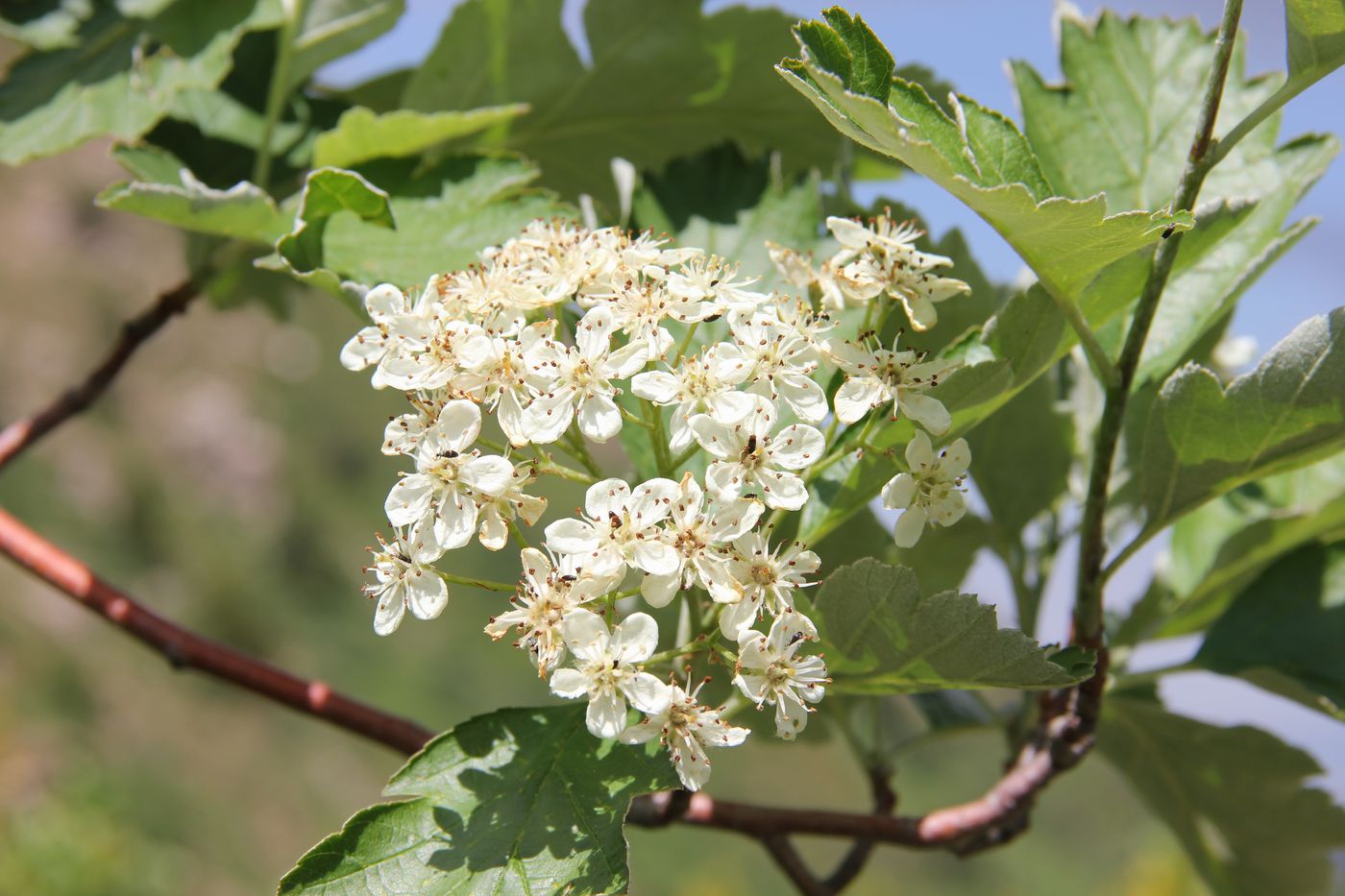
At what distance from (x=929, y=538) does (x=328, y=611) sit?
38.0 ft

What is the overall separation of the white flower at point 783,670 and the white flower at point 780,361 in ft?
0.51

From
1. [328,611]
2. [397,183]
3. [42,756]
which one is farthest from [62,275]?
[397,183]

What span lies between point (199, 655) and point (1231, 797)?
1.14 metres

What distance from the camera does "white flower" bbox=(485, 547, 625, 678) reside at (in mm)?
791

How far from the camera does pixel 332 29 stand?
4.24 ft

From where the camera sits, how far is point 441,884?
2.59ft

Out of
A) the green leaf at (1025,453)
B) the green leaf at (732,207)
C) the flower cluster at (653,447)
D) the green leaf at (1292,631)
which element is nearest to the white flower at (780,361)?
the flower cluster at (653,447)

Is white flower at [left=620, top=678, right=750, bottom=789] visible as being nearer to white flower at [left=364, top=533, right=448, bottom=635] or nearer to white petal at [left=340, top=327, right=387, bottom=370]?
white flower at [left=364, top=533, right=448, bottom=635]

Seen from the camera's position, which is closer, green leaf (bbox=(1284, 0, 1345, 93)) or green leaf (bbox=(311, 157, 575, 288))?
green leaf (bbox=(1284, 0, 1345, 93))

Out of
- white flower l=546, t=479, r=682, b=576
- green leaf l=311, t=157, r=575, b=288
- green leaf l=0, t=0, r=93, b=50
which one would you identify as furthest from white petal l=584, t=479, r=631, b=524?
green leaf l=0, t=0, r=93, b=50

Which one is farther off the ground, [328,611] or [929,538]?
[929,538]

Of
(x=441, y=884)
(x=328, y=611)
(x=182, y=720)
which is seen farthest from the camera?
(x=328, y=611)

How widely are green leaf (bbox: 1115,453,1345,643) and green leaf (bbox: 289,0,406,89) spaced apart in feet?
3.63

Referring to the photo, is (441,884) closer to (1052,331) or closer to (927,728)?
(1052,331)
